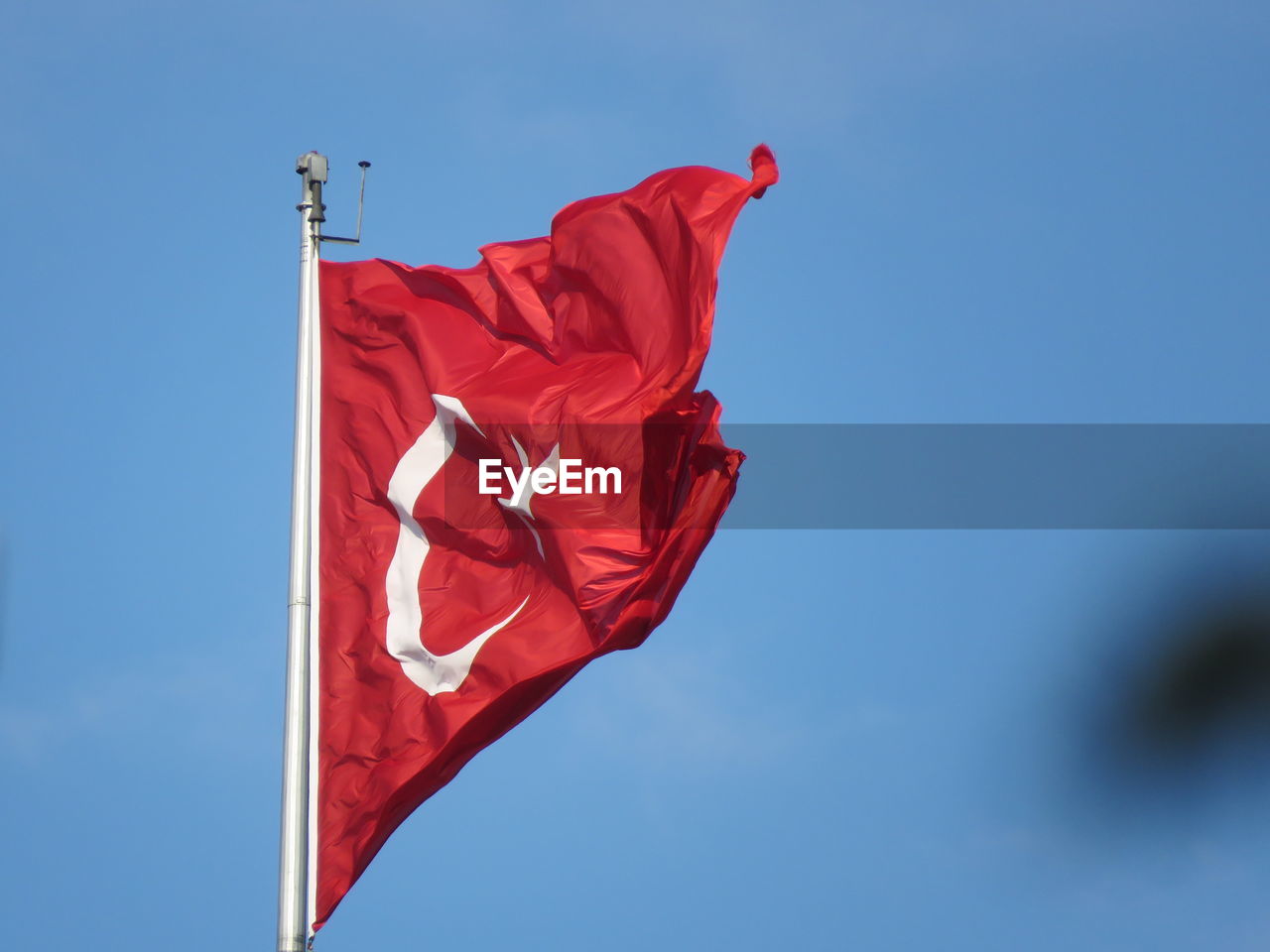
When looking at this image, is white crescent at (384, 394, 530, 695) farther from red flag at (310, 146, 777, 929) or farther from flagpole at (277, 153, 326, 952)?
flagpole at (277, 153, 326, 952)

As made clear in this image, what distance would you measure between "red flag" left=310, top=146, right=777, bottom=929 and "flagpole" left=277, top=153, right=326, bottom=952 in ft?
2.11

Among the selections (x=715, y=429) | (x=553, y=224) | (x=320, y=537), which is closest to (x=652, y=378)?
(x=715, y=429)

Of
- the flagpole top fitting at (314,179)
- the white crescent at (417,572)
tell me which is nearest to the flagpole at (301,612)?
the flagpole top fitting at (314,179)

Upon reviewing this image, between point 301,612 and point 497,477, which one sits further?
point 497,477

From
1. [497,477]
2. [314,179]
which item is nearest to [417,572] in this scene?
[497,477]

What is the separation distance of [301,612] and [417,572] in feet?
6.35

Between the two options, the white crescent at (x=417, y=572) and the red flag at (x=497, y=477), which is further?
the white crescent at (x=417, y=572)

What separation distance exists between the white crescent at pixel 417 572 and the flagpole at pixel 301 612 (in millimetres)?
1465

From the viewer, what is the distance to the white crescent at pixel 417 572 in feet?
52.7

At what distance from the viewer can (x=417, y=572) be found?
54.6ft

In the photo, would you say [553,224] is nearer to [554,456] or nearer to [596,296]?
[596,296]

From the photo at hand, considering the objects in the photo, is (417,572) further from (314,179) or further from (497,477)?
(314,179)

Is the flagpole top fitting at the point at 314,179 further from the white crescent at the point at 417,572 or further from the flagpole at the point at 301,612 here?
the white crescent at the point at 417,572

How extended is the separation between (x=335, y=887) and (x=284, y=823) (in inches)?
55.6
